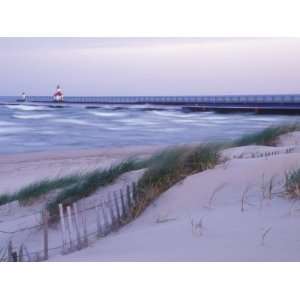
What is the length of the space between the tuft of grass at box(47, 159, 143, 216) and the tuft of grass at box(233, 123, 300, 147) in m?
0.99

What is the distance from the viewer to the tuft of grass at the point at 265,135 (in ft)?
16.9

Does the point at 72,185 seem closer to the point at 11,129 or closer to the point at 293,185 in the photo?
the point at 11,129

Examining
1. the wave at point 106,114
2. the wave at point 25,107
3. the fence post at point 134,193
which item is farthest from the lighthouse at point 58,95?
the fence post at point 134,193

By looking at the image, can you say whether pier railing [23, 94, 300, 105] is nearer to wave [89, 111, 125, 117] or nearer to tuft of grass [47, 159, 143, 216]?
wave [89, 111, 125, 117]

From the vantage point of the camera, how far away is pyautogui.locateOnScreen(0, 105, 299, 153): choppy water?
15.3 ft

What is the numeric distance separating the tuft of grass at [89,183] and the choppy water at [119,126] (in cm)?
46

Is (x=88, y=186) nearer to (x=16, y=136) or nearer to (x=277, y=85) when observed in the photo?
(x=16, y=136)

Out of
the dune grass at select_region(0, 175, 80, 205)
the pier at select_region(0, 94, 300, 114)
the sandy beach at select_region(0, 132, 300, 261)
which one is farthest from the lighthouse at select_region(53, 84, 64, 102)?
the dune grass at select_region(0, 175, 80, 205)

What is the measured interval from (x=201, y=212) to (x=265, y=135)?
155 centimetres

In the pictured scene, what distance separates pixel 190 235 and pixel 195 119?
1.45 metres
